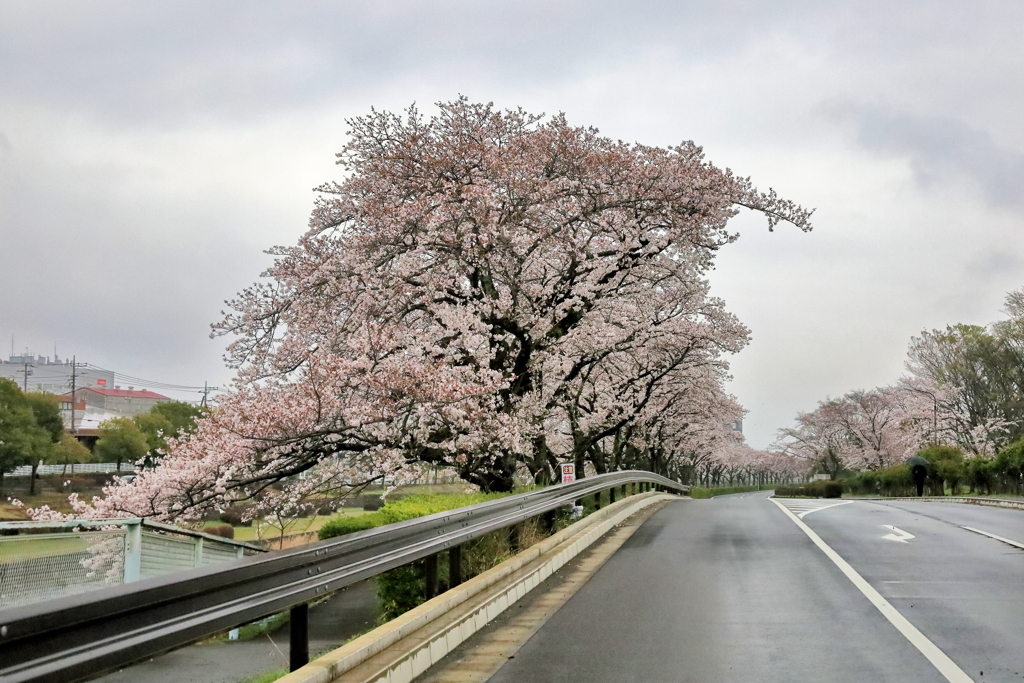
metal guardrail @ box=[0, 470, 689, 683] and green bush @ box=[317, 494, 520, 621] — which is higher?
metal guardrail @ box=[0, 470, 689, 683]

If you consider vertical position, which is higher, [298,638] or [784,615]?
[298,638]

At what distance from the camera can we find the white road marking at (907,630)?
5.84 meters

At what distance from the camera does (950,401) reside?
62.1 metres

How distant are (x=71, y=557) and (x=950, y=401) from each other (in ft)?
212

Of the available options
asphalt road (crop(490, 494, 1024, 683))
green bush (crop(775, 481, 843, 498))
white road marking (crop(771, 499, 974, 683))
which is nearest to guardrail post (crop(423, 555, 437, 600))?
asphalt road (crop(490, 494, 1024, 683))

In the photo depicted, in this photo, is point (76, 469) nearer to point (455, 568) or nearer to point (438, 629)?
point (455, 568)

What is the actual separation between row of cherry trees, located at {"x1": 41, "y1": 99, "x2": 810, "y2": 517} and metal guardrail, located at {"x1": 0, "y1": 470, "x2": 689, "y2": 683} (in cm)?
942

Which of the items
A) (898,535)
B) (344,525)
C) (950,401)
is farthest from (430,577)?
(950,401)

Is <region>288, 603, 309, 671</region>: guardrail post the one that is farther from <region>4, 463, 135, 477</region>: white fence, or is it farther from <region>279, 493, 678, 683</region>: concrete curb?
<region>4, 463, 135, 477</region>: white fence

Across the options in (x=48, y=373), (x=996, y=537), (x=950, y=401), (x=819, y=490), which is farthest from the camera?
(x=48, y=373)

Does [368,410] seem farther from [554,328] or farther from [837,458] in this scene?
[837,458]

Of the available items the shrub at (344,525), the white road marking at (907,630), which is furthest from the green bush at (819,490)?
the shrub at (344,525)

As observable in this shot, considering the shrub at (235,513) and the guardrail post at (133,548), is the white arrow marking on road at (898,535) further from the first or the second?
the shrub at (235,513)

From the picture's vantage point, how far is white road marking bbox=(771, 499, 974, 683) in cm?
584
